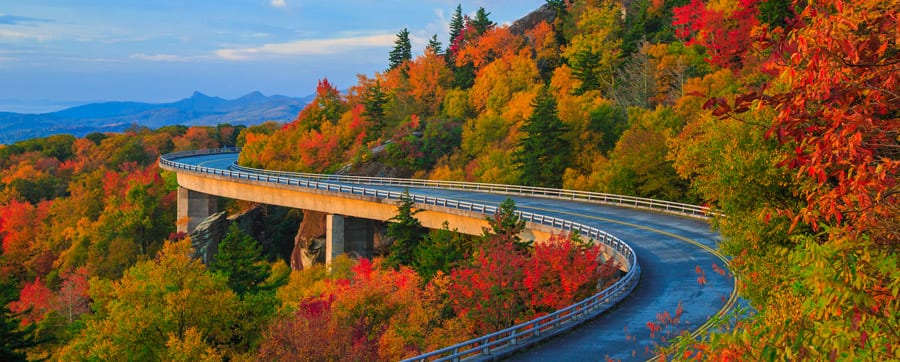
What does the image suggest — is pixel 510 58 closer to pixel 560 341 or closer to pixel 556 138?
pixel 556 138

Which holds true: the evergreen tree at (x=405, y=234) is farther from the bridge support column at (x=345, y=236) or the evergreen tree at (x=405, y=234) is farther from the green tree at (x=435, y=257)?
the bridge support column at (x=345, y=236)

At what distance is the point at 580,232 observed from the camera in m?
40.0

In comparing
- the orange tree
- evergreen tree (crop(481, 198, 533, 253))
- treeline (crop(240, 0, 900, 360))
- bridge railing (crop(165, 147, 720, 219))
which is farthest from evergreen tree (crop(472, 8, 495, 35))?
the orange tree

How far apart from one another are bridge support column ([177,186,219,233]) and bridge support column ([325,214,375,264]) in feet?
A: 95.2

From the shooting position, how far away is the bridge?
74.8 feet

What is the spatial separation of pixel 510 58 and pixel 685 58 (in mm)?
25079

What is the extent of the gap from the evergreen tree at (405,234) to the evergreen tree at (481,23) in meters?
64.0

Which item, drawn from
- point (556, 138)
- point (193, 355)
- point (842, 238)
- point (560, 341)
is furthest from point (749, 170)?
point (556, 138)

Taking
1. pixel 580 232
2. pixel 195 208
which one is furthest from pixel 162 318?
pixel 195 208

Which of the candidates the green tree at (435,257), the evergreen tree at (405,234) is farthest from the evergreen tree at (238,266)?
the green tree at (435,257)

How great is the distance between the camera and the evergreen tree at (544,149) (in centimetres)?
6619

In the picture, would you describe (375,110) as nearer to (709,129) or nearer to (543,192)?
(543,192)

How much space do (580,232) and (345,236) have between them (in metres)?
26.4

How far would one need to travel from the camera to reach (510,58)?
3696 inches
